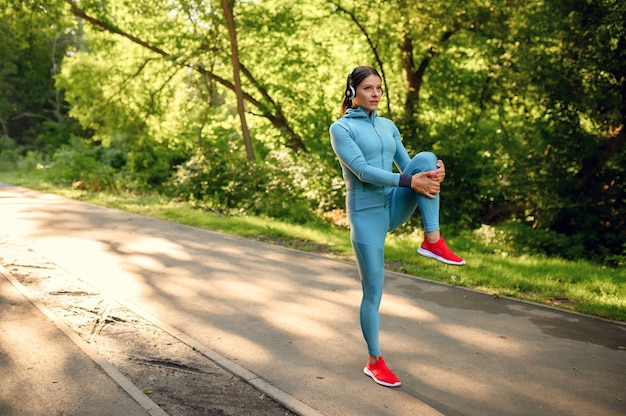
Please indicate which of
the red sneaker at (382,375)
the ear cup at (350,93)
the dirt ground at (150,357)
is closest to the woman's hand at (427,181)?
the ear cup at (350,93)

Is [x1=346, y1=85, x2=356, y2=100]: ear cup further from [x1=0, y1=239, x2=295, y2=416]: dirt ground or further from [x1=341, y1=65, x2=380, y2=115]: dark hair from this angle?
[x1=0, y1=239, x2=295, y2=416]: dirt ground

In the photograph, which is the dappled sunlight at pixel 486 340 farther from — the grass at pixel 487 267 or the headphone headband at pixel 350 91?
the headphone headband at pixel 350 91

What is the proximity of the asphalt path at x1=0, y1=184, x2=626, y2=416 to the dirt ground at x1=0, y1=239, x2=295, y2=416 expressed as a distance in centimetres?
24

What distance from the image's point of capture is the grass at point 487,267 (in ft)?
23.9

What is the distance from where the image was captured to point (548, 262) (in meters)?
10.1

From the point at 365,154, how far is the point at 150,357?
256 centimetres

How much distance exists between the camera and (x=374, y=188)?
433 centimetres

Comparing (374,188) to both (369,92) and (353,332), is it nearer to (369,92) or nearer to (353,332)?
(369,92)

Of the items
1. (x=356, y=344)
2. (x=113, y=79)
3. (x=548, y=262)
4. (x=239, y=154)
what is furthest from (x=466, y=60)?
(x=356, y=344)

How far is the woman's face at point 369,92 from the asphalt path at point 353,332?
2117 millimetres

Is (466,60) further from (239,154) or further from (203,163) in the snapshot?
(203,163)

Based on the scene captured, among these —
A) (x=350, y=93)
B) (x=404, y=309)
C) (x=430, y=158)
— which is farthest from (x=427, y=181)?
(x=404, y=309)

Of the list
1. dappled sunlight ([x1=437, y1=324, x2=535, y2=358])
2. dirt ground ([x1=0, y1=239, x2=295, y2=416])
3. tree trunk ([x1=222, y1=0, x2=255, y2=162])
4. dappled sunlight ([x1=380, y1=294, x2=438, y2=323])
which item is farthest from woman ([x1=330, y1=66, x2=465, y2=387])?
tree trunk ([x1=222, y1=0, x2=255, y2=162])

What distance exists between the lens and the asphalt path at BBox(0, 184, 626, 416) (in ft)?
14.2
